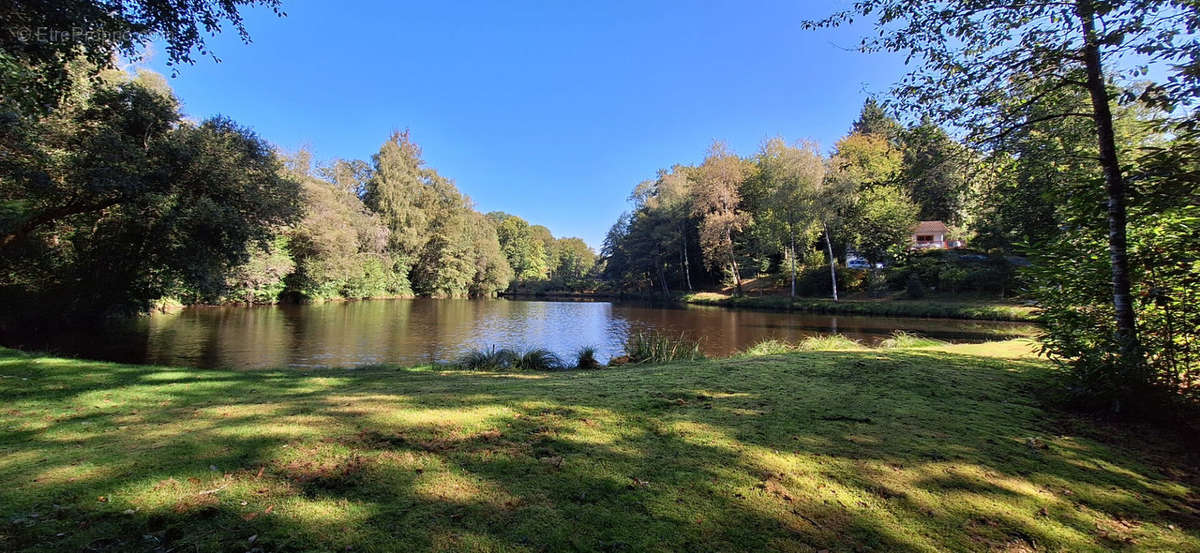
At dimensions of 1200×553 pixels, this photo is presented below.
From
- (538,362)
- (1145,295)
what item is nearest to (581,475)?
(1145,295)

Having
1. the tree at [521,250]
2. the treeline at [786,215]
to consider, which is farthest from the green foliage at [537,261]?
the treeline at [786,215]

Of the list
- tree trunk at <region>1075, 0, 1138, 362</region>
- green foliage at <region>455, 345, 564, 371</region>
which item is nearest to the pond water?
green foliage at <region>455, 345, 564, 371</region>

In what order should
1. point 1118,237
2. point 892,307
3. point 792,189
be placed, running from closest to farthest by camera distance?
point 1118,237 < point 892,307 < point 792,189

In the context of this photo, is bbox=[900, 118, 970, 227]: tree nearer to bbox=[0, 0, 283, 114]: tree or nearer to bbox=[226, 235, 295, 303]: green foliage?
bbox=[0, 0, 283, 114]: tree

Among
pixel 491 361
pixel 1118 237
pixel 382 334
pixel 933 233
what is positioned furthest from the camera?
pixel 933 233

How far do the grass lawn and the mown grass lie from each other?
70.4 ft

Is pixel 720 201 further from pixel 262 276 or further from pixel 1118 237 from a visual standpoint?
pixel 1118 237

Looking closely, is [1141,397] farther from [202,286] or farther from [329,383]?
[202,286]

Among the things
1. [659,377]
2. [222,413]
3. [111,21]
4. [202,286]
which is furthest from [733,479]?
[202,286]

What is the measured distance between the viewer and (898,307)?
92.6ft

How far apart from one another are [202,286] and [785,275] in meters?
40.0

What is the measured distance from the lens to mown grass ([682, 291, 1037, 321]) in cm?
2393

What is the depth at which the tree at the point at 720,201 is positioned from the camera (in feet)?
135

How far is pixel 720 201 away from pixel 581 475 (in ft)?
136
